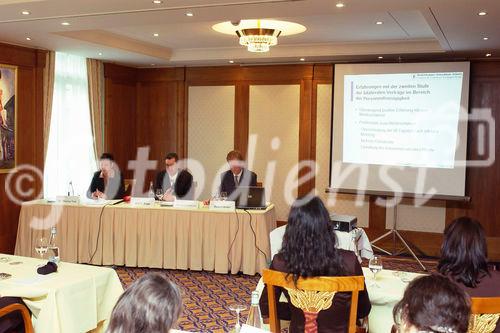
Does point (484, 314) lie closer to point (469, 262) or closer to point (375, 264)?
point (469, 262)

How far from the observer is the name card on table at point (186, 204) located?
253 inches

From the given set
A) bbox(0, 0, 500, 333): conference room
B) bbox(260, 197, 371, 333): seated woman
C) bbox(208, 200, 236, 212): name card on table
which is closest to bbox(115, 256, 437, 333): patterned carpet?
bbox(0, 0, 500, 333): conference room

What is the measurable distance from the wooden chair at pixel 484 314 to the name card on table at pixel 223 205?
4.03 m

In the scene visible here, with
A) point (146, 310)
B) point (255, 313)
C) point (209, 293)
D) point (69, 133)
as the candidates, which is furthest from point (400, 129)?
point (146, 310)

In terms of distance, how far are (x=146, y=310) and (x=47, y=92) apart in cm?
674

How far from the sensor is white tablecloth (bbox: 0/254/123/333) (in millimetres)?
3309

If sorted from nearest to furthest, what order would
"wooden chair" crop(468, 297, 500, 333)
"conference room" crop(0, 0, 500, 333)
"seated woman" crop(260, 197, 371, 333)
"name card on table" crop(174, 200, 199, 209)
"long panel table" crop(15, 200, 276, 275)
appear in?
"wooden chair" crop(468, 297, 500, 333) → "seated woman" crop(260, 197, 371, 333) → "conference room" crop(0, 0, 500, 333) → "long panel table" crop(15, 200, 276, 275) → "name card on table" crop(174, 200, 199, 209)

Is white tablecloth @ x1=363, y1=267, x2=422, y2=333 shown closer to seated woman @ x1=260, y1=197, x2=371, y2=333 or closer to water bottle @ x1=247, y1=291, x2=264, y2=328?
seated woman @ x1=260, y1=197, x2=371, y2=333

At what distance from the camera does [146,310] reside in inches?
66.1

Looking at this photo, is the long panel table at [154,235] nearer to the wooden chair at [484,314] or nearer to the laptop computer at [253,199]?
the laptop computer at [253,199]

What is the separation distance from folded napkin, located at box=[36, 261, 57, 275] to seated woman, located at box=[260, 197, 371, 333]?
1.54m

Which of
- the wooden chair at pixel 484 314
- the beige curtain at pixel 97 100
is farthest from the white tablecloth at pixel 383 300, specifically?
the beige curtain at pixel 97 100

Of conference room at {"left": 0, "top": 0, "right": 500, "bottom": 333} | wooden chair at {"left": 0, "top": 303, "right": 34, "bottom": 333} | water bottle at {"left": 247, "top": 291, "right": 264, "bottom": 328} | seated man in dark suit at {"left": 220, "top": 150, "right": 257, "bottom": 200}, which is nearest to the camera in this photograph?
water bottle at {"left": 247, "top": 291, "right": 264, "bottom": 328}

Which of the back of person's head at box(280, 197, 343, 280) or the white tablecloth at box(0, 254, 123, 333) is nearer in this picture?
the back of person's head at box(280, 197, 343, 280)
